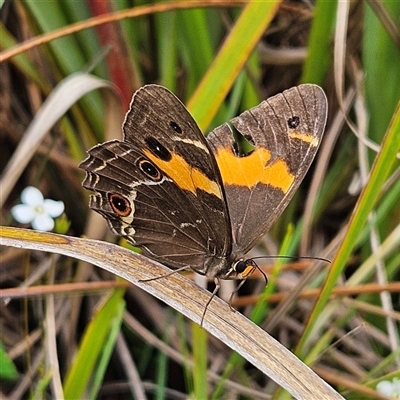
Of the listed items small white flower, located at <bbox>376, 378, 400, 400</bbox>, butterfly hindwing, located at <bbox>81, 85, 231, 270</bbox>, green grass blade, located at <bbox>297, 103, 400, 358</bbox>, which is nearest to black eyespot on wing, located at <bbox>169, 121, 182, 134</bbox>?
butterfly hindwing, located at <bbox>81, 85, 231, 270</bbox>

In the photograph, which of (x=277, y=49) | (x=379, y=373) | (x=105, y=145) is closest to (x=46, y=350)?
(x=105, y=145)

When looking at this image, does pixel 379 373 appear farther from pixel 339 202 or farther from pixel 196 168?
pixel 196 168

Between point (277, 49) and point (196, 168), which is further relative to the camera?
point (277, 49)

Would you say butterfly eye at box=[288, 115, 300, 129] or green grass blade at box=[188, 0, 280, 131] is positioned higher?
green grass blade at box=[188, 0, 280, 131]

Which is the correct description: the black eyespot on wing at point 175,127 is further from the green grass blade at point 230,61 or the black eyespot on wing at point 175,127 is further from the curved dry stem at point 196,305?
the green grass blade at point 230,61

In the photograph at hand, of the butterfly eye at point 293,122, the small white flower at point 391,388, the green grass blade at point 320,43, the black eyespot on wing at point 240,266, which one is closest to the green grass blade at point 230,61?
the green grass blade at point 320,43

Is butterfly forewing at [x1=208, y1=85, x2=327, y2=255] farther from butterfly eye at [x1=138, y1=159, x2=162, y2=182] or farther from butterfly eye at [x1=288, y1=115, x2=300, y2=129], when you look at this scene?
butterfly eye at [x1=138, y1=159, x2=162, y2=182]

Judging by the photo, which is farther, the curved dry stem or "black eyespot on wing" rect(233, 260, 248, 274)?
"black eyespot on wing" rect(233, 260, 248, 274)

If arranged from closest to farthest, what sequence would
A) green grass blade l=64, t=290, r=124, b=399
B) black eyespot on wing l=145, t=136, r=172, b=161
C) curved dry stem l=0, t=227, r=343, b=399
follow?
curved dry stem l=0, t=227, r=343, b=399 → black eyespot on wing l=145, t=136, r=172, b=161 → green grass blade l=64, t=290, r=124, b=399
